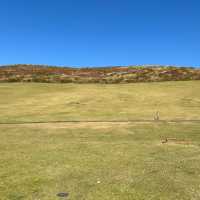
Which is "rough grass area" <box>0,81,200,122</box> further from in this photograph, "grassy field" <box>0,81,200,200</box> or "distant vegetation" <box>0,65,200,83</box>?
"distant vegetation" <box>0,65,200,83</box>

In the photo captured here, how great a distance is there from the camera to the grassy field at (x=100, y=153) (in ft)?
25.8

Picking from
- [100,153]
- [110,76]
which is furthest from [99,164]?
[110,76]

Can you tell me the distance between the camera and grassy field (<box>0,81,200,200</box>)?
7.86 metres

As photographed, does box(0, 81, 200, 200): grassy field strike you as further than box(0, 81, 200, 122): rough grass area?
No

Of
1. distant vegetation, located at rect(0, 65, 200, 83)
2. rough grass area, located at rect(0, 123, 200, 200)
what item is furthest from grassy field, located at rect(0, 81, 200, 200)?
distant vegetation, located at rect(0, 65, 200, 83)

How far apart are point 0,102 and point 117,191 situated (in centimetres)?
2088

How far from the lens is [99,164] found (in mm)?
9906

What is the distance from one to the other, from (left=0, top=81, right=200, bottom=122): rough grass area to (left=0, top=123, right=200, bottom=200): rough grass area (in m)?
5.03

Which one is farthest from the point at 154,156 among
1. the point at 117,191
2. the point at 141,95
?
the point at 141,95

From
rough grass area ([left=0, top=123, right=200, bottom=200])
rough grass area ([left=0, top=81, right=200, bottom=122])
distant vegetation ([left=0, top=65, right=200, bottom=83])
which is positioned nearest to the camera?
rough grass area ([left=0, top=123, right=200, bottom=200])

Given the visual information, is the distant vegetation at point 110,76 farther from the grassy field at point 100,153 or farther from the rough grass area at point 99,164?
the rough grass area at point 99,164

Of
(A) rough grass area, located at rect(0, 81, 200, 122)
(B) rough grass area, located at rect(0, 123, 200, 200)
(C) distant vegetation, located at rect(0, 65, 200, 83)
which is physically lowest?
(B) rough grass area, located at rect(0, 123, 200, 200)

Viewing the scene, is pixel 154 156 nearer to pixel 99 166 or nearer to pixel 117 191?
pixel 99 166

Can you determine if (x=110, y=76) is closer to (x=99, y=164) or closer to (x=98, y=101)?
(x=98, y=101)
